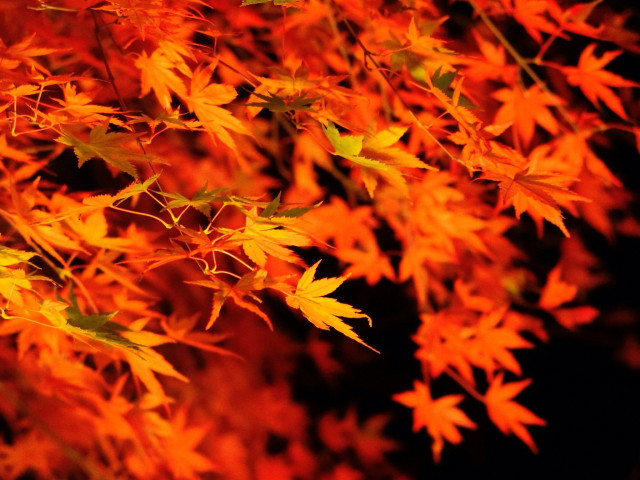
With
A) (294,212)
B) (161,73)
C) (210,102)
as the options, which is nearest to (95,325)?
(294,212)

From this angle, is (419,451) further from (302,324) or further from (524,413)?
(524,413)

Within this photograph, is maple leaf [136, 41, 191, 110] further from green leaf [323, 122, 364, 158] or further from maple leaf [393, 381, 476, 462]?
maple leaf [393, 381, 476, 462]

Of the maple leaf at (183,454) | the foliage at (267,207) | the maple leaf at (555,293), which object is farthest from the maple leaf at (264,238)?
the maple leaf at (555,293)

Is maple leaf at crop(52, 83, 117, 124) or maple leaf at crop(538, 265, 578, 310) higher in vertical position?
maple leaf at crop(52, 83, 117, 124)

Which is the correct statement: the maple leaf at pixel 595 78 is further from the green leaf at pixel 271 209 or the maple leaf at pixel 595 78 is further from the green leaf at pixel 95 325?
the green leaf at pixel 95 325

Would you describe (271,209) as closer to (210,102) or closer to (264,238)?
(264,238)

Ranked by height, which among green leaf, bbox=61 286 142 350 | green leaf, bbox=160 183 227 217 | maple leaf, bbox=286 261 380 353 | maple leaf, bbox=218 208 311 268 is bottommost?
green leaf, bbox=61 286 142 350

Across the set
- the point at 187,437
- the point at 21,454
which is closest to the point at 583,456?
the point at 187,437

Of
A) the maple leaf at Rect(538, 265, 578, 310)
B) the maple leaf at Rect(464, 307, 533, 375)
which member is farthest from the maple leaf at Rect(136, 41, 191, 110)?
the maple leaf at Rect(538, 265, 578, 310)
